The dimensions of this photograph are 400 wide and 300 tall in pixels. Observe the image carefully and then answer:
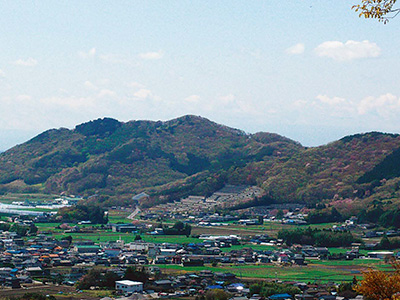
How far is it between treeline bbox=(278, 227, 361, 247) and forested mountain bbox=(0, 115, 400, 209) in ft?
96.5

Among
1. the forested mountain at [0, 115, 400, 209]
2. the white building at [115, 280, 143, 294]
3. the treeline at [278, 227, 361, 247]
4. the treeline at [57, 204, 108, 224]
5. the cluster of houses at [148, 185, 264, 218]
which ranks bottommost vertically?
the white building at [115, 280, 143, 294]

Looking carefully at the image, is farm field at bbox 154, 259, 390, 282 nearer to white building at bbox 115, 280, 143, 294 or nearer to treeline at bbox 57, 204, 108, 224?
white building at bbox 115, 280, 143, 294

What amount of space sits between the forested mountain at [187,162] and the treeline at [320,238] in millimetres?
29424

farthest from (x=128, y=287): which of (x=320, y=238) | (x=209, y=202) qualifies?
(x=209, y=202)

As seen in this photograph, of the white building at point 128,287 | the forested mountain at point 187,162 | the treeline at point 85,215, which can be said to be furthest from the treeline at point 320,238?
the forested mountain at point 187,162

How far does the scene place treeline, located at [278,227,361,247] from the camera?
6397 cm

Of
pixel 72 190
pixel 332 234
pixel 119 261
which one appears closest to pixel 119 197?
pixel 72 190

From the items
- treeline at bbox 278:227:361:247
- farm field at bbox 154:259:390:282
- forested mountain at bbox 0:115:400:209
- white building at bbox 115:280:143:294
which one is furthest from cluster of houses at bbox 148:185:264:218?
white building at bbox 115:280:143:294

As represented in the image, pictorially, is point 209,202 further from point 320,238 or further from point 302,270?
point 302,270

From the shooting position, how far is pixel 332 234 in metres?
65.2

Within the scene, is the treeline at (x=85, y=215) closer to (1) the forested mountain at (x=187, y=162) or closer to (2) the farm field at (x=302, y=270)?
(1) the forested mountain at (x=187, y=162)

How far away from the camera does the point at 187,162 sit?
144 metres

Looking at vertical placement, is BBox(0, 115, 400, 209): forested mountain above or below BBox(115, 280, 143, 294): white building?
above

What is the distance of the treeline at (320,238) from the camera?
→ 64.0 meters
